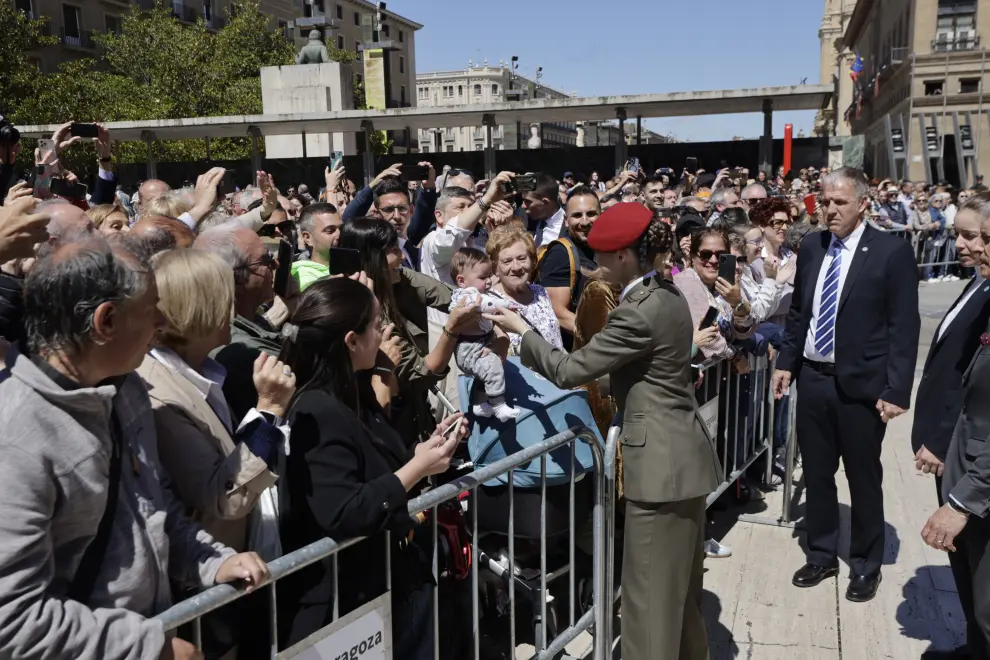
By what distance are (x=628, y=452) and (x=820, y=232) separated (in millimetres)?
2221

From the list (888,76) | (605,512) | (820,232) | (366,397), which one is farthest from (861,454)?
(888,76)

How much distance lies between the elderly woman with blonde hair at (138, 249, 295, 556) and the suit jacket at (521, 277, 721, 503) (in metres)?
1.21

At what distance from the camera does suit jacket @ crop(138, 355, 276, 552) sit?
84.9 inches

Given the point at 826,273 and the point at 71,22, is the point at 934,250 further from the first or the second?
the point at 71,22

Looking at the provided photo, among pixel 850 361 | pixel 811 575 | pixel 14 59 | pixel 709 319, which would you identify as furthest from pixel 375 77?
pixel 811 575

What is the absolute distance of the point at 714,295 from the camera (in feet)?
16.9

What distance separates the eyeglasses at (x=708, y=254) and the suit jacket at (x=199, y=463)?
11.6 ft

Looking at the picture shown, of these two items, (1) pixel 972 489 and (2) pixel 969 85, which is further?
(2) pixel 969 85

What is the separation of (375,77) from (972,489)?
29.1 m

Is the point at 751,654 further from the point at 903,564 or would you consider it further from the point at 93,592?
the point at 93,592

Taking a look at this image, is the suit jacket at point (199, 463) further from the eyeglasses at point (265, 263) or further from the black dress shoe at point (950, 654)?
the black dress shoe at point (950, 654)

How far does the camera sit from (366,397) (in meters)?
2.71

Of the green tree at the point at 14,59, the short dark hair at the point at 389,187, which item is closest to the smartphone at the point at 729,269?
the short dark hair at the point at 389,187

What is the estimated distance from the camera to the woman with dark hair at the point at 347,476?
2.31 m
